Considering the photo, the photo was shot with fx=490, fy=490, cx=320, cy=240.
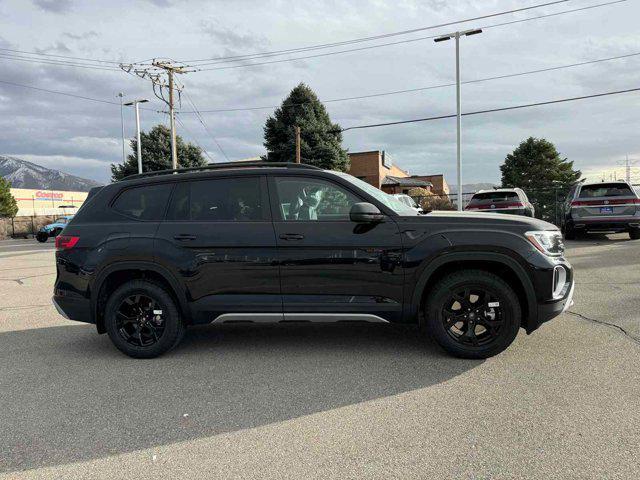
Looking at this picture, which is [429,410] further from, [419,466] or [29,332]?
[29,332]

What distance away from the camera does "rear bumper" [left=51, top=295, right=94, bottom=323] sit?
15.9 feet

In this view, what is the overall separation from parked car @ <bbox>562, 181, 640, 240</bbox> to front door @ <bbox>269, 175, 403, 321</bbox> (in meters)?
11.7

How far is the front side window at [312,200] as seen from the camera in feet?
15.1

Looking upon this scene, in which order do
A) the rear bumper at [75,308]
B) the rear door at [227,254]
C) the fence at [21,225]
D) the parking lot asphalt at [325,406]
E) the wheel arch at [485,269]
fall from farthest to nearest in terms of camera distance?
the fence at [21,225] → the rear bumper at [75,308] → the rear door at [227,254] → the wheel arch at [485,269] → the parking lot asphalt at [325,406]

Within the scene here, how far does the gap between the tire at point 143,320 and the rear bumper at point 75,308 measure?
8.4 inches

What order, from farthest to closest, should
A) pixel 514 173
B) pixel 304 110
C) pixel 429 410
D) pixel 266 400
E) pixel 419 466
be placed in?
pixel 514 173 → pixel 304 110 → pixel 266 400 → pixel 429 410 → pixel 419 466

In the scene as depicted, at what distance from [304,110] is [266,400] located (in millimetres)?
34202

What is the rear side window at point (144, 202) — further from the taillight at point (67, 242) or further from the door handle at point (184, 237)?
the taillight at point (67, 242)

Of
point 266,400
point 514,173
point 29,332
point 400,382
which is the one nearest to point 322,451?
point 266,400

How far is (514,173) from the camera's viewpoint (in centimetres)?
4534

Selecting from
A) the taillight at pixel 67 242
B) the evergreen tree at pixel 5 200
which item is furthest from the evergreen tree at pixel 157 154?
the taillight at pixel 67 242

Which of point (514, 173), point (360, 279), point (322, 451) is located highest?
point (514, 173)

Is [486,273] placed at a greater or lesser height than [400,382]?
greater

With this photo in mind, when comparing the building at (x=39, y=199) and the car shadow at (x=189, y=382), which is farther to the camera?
the building at (x=39, y=199)
